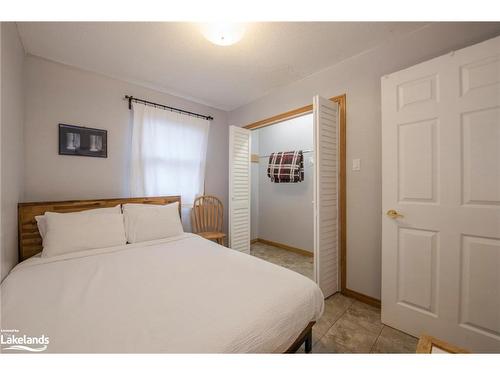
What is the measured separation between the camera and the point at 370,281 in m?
1.85

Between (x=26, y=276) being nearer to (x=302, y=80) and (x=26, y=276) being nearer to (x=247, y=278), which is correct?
(x=247, y=278)

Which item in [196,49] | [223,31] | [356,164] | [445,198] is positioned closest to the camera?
[445,198]

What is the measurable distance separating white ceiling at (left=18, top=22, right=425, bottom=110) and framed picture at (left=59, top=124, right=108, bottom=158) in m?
0.64

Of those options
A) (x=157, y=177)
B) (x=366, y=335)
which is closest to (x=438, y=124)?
(x=366, y=335)

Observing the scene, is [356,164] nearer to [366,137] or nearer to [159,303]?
[366,137]

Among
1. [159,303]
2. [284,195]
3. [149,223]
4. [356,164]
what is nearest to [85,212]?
[149,223]

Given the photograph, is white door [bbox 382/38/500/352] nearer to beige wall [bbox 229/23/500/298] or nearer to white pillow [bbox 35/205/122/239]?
beige wall [bbox 229/23/500/298]

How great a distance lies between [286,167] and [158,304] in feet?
9.03

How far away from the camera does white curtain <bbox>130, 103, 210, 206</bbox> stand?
2395 millimetres

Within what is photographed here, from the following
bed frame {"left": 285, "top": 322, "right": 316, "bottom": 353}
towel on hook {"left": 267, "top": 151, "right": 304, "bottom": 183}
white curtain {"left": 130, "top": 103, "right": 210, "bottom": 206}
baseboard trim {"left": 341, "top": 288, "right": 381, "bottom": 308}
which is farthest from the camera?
towel on hook {"left": 267, "top": 151, "right": 304, "bottom": 183}

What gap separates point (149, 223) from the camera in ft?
6.43

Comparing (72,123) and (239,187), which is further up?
(72,123)
